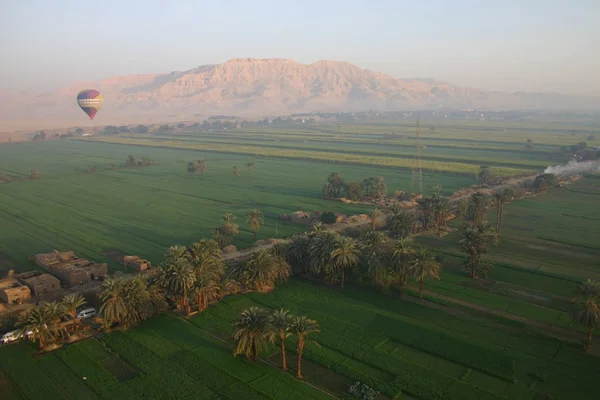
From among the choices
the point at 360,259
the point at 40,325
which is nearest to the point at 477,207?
the point at 360,259

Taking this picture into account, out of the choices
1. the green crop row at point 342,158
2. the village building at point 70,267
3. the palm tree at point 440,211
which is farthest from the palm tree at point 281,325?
the green crop row at point 342,158

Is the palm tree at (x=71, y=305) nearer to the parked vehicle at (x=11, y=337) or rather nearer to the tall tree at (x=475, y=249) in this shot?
the parked vehicle at (x=11, y=337)

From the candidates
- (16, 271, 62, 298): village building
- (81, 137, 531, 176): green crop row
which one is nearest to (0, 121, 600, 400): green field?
(16, 271, 62, 298): village building

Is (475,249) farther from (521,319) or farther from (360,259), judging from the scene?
(360,259)

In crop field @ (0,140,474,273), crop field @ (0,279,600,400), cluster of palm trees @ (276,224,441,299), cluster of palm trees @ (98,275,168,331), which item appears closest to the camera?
crop field @ (0,279,600,400)

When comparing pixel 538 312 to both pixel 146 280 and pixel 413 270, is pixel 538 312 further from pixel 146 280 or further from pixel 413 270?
pixel 146 280

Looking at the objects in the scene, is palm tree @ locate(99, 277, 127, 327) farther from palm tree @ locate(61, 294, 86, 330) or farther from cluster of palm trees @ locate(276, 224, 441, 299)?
cluster of palm trees @ locate(276, 224, 441, 299)
